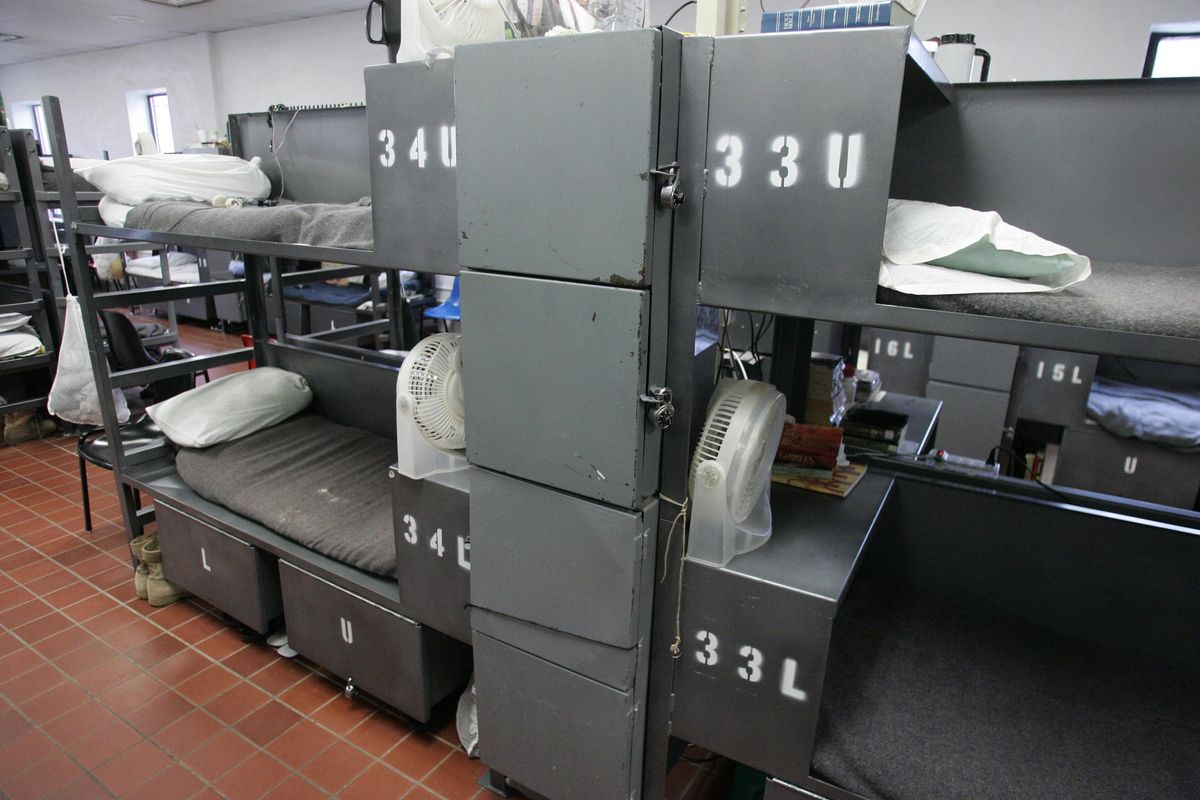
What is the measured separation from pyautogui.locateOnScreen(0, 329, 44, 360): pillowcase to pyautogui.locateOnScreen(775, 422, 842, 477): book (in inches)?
168

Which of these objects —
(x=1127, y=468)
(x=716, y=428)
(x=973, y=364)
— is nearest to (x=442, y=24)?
(x=716, y=428)

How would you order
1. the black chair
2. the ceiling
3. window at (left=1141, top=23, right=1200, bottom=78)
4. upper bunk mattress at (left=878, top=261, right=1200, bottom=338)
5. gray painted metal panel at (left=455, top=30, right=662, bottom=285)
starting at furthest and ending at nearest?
the ceiling → window at (left=1141, top=23, right=1200, bottom=78) → the black chair → gray painted metal panel at (left=455, top=30, right=662, bottom=285) → upper bunk mattress at (left=878, top=261, right=1200, bottom=338)

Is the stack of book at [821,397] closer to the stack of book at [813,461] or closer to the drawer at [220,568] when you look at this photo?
the stack of book at [813,461]

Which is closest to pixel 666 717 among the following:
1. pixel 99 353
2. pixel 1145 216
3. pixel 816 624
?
pixel 816 624

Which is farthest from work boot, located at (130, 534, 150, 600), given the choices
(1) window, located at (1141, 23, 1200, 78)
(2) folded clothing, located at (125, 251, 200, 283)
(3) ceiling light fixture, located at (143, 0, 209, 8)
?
(3) ceiling light fixture, located at (143, 0, 209, 8)

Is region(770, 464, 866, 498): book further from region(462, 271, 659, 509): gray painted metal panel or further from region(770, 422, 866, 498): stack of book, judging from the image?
region(462, 271, 659, 509): gray painted metal panel

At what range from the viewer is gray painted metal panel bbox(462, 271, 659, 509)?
48.1 inches

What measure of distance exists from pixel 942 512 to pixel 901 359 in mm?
2607

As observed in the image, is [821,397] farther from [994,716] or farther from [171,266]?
[171,266]

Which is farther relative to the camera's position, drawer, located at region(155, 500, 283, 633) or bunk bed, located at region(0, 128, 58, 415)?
bunk bed, located at region(0, 128, 58, 415)

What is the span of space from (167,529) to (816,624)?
2.32 m

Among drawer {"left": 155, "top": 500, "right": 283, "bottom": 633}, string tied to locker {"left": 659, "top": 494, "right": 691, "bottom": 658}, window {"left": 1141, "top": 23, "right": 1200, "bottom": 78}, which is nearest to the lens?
string tied to locker {"left": 659, "top": 494, "right": 691, "bottom": 658}

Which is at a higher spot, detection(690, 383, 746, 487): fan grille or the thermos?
the thermos

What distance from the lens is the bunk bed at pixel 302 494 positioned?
6.37 ft
